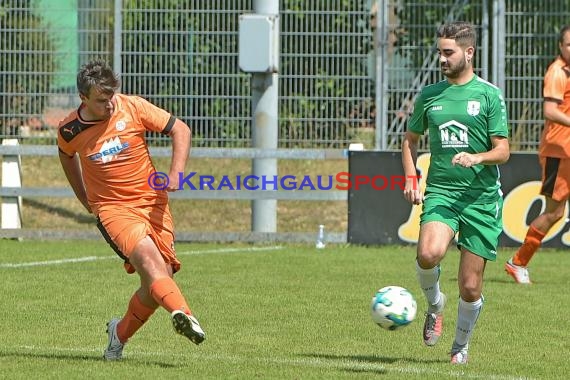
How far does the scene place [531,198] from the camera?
1638cm

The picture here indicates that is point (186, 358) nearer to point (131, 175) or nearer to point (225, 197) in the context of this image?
point (131, 175)

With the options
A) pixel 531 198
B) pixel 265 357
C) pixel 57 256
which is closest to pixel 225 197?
pixel 57 256

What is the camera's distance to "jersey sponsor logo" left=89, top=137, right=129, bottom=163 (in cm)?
827

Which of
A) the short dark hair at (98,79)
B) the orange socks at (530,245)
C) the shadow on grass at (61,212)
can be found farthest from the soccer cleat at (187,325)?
the shadow on grass at (61,212)

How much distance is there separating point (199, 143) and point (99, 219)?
10.1 m

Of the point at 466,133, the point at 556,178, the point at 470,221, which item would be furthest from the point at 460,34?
the point at 556,178

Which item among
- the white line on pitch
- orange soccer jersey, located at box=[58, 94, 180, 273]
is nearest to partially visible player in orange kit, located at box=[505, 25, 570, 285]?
the white line on pitch

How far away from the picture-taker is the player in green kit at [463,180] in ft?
27.3

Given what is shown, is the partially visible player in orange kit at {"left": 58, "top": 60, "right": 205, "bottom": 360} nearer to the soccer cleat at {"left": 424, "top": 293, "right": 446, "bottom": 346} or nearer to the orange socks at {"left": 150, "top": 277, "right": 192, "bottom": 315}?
the orange socks at {"left": 150, "top": 277, "right": 192, "bottom": 315}

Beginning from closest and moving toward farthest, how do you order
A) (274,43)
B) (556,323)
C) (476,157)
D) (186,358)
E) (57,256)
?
(476,157) → (186,358) → (556,323) → (57,256) → (274,43)

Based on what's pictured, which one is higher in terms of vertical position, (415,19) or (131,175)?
(415,19)

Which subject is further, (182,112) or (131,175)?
(182,112)

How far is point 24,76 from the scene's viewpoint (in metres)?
18.4

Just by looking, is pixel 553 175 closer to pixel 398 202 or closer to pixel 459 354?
pixel 398 202
